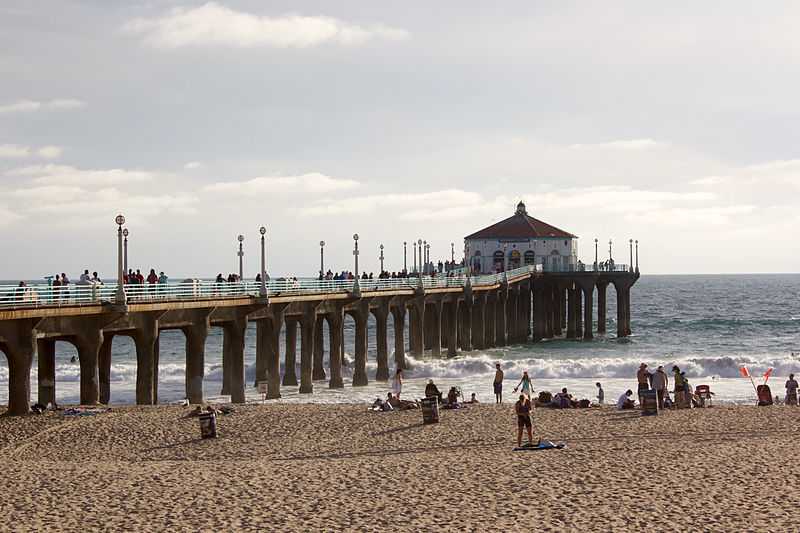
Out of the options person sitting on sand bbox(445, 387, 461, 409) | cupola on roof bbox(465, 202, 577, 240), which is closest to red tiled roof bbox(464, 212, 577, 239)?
cupola on roof bbox(465, 202, 577, 240)

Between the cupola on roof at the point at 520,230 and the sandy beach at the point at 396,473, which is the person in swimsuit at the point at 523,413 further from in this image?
the cupola on roof at the point at 520,230

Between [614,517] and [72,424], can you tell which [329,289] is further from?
[614,517]

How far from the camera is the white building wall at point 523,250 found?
73000mm

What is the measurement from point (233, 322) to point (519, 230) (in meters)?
46.0

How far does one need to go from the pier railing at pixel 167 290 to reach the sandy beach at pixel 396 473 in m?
2.72

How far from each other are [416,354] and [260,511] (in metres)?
35.0

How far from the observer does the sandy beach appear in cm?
1288

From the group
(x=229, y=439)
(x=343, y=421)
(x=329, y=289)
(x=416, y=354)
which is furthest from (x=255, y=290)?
(x=416, y=354)

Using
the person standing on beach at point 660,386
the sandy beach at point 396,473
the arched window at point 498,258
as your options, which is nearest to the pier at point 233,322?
the sandy beach at point 396,473

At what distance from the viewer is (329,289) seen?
37.2 metres

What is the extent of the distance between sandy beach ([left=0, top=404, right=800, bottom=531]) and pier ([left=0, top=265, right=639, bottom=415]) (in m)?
2.10

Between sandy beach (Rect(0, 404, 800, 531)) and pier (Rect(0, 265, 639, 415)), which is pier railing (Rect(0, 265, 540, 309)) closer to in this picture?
pier (Rect(0, 265, 639, 415))

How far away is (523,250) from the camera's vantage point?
73438 mm

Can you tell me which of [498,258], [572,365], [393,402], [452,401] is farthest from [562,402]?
[498,258]
